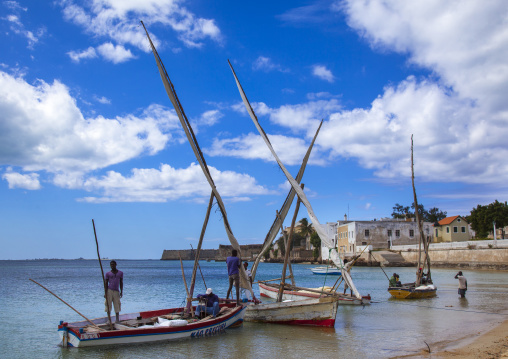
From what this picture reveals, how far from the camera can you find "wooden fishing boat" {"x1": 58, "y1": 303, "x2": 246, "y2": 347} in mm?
12516

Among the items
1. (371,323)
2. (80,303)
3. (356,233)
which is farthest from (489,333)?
(356,233)

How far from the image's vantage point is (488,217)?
234ft

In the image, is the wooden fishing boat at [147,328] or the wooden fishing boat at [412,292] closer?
the wooden fishing boat at [147,328]

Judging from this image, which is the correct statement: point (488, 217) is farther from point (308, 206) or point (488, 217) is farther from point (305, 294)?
point (308, 206)

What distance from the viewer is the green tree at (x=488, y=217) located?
69625 mm

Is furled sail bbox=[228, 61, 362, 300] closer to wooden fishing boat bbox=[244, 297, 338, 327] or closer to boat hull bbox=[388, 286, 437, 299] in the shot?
wooden fishing boat bbox=[244, 297, 338, 327]

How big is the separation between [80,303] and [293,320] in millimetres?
20099

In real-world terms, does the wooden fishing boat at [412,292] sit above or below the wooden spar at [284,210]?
below

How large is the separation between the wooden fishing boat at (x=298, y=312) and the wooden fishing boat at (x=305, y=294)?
1.57 feet

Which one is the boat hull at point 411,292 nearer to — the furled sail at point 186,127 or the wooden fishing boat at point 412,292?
the wooden fishing boat at point 412,292

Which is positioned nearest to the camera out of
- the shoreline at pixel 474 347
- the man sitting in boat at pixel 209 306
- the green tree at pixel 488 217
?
the shoreline at pixel 474 347

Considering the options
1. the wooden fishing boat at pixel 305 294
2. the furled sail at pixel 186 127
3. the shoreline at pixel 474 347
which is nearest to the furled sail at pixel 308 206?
the wooden fishing boat at pixel 305 294

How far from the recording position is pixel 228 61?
18.3 meters

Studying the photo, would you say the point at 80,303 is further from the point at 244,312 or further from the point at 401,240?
the point at 401,240
